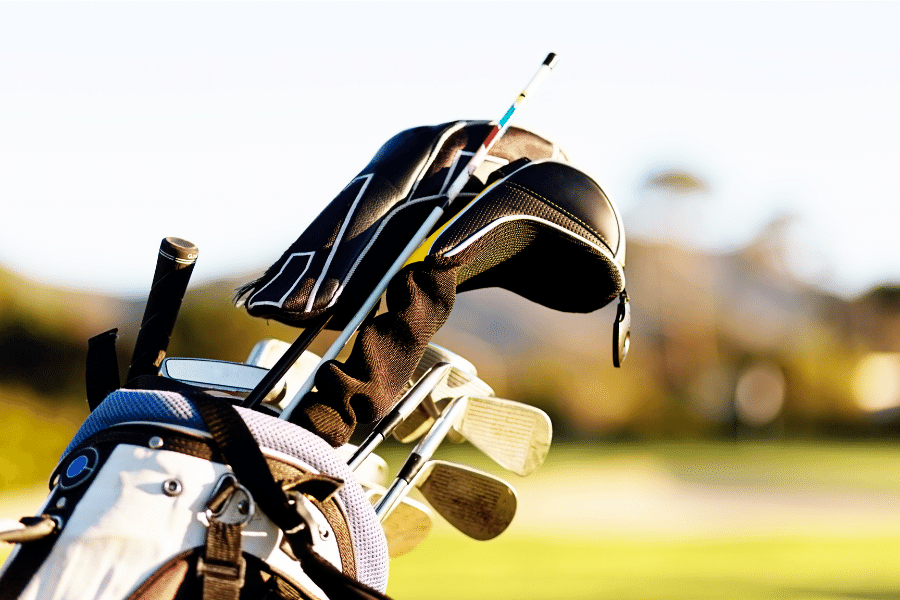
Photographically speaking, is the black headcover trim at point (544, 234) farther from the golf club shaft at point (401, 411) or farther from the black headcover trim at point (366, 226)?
the golf club shaft at point (401, 411)

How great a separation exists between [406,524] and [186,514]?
75 cm

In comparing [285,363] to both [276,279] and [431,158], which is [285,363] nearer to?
[276,279]

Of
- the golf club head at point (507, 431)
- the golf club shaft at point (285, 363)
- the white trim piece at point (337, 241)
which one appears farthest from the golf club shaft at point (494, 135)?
the golf club head at point (507, 431)

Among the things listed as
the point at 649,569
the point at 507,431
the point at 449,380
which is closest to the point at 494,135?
the point at 449,380

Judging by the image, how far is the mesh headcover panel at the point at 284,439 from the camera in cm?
96

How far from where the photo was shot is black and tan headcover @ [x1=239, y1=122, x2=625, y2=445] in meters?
1.16

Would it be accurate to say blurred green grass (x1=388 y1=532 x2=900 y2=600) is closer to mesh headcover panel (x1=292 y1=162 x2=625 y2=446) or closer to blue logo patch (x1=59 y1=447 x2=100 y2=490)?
mesh headcover panel (x1=292 y1=162 x2=625 y2=446)

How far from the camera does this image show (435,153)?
1.30 m

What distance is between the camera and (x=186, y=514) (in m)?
0.91

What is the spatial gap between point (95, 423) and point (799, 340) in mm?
12572

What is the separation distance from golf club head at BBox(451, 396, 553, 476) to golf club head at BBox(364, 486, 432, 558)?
0.15m

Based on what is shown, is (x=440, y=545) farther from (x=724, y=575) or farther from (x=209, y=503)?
(x=209, y=503)

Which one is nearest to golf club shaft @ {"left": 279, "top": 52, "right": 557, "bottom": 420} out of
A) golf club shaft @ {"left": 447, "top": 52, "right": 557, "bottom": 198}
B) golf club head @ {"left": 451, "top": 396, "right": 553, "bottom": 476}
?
golf club shaft @ {"left": 447, "top": 52, "right": 557, "bottom": 198}

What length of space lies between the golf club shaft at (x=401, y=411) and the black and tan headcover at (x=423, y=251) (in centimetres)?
16
